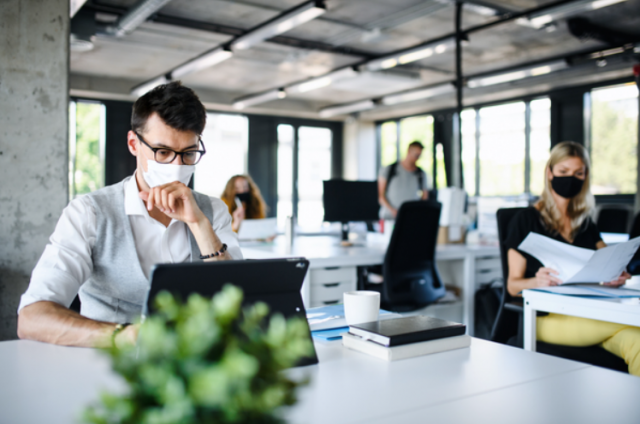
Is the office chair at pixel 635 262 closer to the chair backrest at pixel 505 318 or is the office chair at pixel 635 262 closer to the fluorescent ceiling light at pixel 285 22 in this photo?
the chair backrest at pixel 505 318

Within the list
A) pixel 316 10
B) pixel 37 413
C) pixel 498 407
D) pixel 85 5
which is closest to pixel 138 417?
pixel 37 413

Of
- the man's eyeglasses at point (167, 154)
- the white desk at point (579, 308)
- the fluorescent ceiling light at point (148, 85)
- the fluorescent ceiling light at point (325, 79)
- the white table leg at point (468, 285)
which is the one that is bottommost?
A: the white table leg at point (468, 285)

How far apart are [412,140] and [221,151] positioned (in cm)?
413

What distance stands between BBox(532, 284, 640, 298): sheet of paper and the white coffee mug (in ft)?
2.84

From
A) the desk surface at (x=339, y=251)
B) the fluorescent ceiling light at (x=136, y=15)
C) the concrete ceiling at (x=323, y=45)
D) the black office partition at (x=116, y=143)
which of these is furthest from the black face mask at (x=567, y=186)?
the black office partition at (x=116, y=143)

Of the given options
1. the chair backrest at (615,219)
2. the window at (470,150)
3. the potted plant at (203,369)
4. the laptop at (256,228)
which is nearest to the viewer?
the potted plant at (203,369)

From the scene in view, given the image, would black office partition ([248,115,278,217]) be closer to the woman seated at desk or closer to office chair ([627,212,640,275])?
office chair ([627,212,640,275])

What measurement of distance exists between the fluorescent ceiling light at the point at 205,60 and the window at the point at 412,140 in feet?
15.4

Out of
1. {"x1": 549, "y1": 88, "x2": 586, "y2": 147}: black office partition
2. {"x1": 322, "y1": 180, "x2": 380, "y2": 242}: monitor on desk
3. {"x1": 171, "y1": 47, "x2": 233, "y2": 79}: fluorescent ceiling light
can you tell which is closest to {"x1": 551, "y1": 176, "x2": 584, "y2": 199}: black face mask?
{"x1": 322, "y1": 180, "x2": 380, "y2": 242}: monitor on desk

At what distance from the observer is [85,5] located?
19.3 ft

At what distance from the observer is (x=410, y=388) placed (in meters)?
1.00

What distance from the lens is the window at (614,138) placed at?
26.0ft

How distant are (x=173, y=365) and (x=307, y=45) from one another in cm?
748

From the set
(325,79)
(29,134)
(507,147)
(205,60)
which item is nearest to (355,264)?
(29,134)
